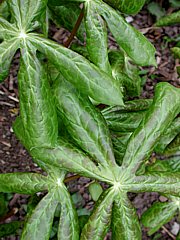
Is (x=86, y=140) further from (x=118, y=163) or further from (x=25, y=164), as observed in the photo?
(x=25, y=164)

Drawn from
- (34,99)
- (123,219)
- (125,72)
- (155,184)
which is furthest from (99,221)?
(125,72)

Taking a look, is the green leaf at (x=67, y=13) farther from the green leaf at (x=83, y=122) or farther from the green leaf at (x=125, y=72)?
the green leaf at (x=83, y=122)

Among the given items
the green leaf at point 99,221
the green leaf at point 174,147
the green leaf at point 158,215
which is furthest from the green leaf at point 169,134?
the green leaf at point 99,221

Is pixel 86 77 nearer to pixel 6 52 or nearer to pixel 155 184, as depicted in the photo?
pixel 6 52

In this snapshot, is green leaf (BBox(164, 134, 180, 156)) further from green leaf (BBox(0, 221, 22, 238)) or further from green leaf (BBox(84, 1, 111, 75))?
green leaf (BBox(0, 221, 22, 238))

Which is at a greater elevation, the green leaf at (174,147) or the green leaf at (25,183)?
the green leaf at (25,183)

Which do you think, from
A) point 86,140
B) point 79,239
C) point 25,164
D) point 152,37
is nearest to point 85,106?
A: point 86,140
